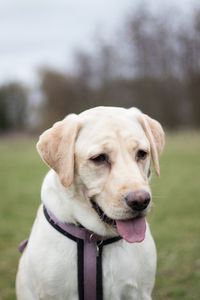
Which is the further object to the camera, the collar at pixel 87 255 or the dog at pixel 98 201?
the collar at pixel 87 255

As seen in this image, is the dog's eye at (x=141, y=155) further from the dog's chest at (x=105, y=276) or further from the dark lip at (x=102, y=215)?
the dog's chest at (x=105, y=276)

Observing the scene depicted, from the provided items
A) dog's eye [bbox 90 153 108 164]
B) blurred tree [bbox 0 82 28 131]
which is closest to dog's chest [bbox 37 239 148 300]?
dog's eye [bbox 90 153 108 164]

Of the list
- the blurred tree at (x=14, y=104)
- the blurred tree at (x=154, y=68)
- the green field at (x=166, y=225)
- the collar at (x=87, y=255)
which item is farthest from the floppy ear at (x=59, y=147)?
the blurred tree at (x=14, y=104)

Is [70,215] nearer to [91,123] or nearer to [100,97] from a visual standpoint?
[91,123]

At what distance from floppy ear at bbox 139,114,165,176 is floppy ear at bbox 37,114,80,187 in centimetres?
57

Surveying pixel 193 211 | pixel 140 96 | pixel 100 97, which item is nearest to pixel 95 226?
pixel 193 211

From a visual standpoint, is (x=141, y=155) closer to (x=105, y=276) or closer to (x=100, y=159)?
(x=100, y=159)

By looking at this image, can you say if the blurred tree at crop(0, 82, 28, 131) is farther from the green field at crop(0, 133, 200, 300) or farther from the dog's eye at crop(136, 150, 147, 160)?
the dog's eye at crop(136, 150, 147, 160)

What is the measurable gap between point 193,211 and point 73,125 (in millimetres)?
5839

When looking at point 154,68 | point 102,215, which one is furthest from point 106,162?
point 154,68

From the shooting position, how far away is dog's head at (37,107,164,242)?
2.60 m

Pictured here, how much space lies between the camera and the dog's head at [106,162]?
2.60m

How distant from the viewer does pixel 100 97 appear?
127 ft

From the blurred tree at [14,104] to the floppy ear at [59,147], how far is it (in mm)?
58607
